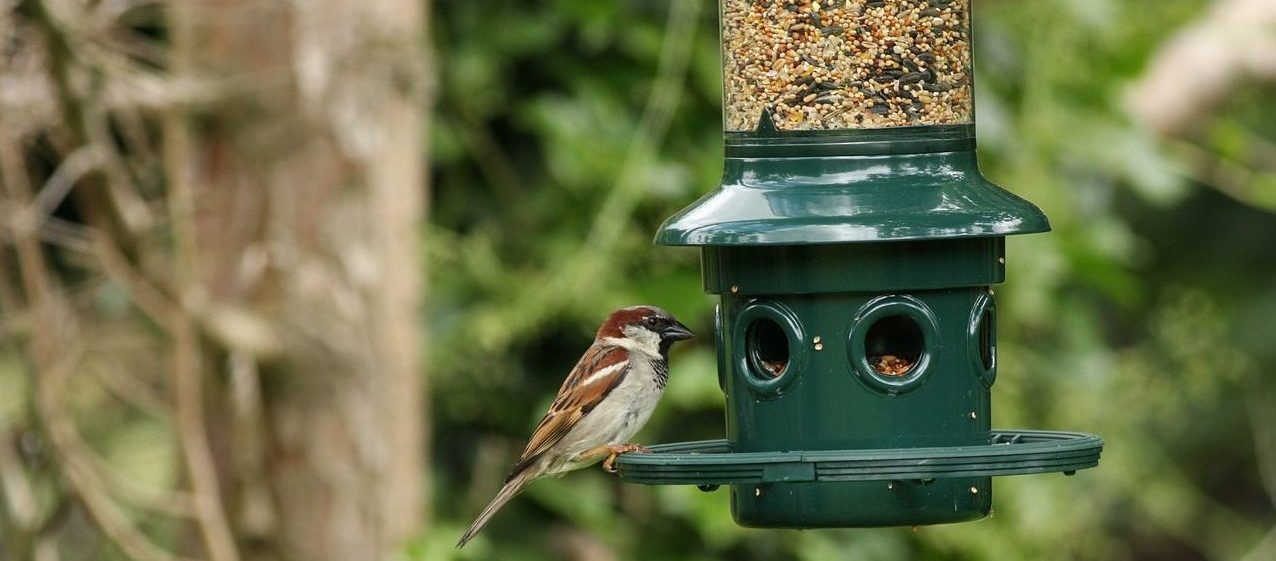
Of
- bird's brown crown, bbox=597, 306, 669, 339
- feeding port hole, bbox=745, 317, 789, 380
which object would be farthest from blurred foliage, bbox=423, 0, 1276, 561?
feeding port hole, bbox=745, 317, 789, 380

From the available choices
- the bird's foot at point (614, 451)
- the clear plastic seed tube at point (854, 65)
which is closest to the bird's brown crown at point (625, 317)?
the bird's foot at point (614, 451)

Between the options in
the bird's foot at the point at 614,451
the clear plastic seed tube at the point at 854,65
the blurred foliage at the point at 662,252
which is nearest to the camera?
the clear plastic seed tube at the point at 854,65

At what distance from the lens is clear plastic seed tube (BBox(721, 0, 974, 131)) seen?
394 centimetres

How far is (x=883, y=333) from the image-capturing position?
4020 mm

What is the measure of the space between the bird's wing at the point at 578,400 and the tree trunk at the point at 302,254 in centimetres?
80

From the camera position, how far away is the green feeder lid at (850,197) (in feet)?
11.9

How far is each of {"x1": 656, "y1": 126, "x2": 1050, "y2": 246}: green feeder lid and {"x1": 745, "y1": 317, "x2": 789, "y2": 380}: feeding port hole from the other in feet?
0.94

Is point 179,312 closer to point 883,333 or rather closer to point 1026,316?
point 883,333

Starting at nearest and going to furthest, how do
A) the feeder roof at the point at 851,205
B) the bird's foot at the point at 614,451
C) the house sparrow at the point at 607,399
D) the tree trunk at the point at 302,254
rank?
the feeder roof at the point at 851,205 < the bird's foot at the point at 614,451 < the house sparrow at the point at 607,399 < the tree trunk at the point at 302,254

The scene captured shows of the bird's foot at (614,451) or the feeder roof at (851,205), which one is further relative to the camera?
the bird's foot at (614,451)

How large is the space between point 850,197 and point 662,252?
2.03 meters

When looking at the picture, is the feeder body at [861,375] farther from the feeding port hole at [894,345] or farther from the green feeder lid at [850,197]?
the green feeder lid at [850,197]

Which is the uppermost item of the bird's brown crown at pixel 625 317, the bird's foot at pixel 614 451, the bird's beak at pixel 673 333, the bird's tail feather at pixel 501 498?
the bird's brown crown at pixel 625 317

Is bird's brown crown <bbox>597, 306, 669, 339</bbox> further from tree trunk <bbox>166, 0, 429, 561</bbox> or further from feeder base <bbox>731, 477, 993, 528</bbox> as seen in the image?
feeder base <bbox>731, 477, 993, 528</bbox>
